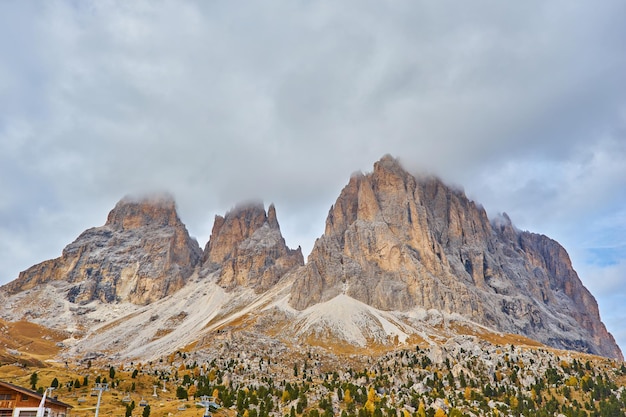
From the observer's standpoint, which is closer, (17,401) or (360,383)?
→ (17,401)

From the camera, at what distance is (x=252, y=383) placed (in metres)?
126

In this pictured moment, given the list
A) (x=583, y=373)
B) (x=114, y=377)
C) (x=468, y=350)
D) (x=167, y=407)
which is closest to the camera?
(x=167, y=407)

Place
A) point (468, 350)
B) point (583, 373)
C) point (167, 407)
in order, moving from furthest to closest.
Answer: point (468, 350) → point (583, 373) → point (167, 407)

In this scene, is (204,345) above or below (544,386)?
above

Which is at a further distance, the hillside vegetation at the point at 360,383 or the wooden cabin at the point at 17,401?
the hillside vegetation at the point at 360,383

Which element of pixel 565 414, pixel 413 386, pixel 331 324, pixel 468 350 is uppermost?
pixel 331 324

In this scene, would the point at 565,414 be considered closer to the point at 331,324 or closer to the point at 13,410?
the point at 13,410

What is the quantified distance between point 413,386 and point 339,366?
149ft

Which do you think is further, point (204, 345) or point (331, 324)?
point (331, 324)

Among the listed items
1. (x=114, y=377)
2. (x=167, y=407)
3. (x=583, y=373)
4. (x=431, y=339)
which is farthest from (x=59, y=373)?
(x=431, y=339)

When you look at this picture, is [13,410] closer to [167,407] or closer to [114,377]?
[167,407]

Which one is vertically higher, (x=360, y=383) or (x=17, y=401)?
(x=360, y=383)

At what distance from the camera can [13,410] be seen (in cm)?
4922

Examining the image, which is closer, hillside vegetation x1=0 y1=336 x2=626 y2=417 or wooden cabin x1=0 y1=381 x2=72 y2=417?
wooden cabin x1=0 y1=381 x2=72 y2=417
